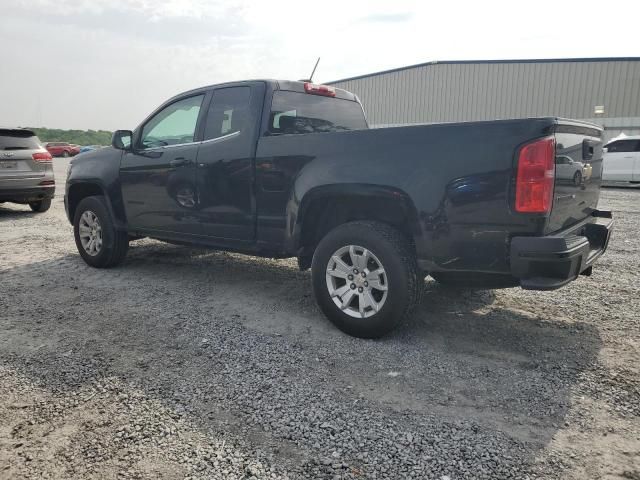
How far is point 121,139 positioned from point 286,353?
3370 mm

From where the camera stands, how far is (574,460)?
2.20 metres

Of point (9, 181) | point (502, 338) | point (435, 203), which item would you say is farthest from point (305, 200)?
point (9, 181)

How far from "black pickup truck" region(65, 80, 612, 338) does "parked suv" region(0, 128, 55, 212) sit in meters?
5.13

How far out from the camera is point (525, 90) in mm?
25094

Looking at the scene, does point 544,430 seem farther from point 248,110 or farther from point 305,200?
point 248,110

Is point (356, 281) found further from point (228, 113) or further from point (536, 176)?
point (228, 113)

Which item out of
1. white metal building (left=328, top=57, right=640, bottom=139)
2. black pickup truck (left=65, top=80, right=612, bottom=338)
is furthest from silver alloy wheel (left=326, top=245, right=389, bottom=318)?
white metal building (left=328, top=57, right=640, bottom=139)

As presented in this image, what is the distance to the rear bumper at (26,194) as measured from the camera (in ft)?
30.0

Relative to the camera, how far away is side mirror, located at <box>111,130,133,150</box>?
5.25 meters

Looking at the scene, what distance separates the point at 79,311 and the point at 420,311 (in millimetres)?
2935

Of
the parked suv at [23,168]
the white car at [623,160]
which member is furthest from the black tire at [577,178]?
the white car at [623,160]

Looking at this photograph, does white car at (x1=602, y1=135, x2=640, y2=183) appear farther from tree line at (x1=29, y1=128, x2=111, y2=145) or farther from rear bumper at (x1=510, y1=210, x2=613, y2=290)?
tree line at (x1=29, y1=128, x2=111, y2=145)

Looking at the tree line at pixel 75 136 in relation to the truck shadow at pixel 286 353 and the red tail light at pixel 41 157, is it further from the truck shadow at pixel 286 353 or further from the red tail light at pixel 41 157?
the truck shadow at pixel 286 353

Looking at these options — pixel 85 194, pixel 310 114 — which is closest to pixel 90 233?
pixel 85 194
